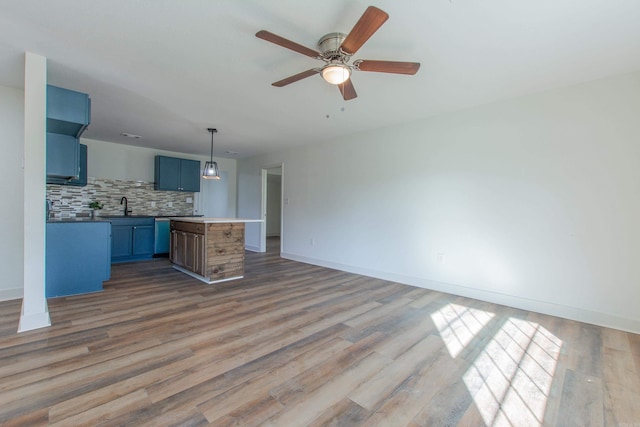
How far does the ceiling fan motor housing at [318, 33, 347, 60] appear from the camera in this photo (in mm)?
2096

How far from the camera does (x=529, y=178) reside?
10.4ft

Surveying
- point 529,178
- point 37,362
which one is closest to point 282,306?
point 37,362

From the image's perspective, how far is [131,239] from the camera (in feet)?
17.8

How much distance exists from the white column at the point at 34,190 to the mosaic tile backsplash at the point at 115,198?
3320 mm

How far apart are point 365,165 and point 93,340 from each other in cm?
402

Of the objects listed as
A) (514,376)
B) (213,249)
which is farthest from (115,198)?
(514,376)

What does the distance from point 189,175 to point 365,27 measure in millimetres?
5900

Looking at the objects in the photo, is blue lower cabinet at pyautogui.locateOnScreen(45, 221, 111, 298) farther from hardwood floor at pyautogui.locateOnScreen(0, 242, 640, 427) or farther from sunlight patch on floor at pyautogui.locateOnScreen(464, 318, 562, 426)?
sunlight patch on floor at pyautogui.locateOnScreen(464, 318, 562, 426)

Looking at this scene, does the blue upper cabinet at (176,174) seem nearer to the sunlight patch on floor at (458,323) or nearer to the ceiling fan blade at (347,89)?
the ceiling fan blade at (347,89)

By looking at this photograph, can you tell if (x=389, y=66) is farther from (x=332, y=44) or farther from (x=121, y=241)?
(x=121, y=241)

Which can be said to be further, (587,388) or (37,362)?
(37,362)

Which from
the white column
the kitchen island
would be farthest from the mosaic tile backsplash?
Result: the white column

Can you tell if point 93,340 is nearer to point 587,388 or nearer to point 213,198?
point 587,388

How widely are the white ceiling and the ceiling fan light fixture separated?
0.83 ft
